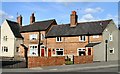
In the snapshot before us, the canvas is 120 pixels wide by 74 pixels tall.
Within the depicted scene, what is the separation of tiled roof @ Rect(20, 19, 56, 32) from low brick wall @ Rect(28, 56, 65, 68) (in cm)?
Answer: 2189

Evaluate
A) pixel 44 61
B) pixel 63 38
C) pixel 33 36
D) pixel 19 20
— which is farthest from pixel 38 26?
pixel 44 61

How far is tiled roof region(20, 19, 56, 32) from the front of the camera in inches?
2100

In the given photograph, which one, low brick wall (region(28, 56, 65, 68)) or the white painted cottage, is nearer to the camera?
low brick wall (region(28, 56, 65, 68))

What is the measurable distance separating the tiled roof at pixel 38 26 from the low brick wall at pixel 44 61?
21.9m

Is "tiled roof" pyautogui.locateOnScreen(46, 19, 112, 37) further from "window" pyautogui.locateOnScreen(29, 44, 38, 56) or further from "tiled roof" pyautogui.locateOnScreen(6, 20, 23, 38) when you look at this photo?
"tiled roof" pyautogui.locateOnScreen(6, 20, 23, 38)

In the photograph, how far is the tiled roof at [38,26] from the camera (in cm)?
5334

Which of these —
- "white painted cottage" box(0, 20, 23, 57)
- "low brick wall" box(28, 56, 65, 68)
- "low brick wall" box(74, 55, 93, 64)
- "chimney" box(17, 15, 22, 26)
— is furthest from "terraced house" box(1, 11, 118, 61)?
"low brick wall" box(28, 56, 65, 68)

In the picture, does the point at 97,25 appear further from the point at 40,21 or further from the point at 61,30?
the point at 40,21

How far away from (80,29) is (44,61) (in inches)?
786

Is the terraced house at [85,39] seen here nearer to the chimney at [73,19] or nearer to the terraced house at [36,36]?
the chimney at [73,19]

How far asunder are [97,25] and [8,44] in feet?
70.2

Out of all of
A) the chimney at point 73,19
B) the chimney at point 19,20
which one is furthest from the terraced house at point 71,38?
the chimney at point 19,20

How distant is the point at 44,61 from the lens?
29.2m

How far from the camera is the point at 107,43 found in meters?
43.5
